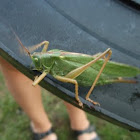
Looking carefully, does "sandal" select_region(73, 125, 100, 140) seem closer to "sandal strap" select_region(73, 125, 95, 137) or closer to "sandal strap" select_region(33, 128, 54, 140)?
"sandal strap" select_region(73, 125, 95, 137)

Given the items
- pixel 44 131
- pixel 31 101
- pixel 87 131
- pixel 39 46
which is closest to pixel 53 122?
pixel 44 131

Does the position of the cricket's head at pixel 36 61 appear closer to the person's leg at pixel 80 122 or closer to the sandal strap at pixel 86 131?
the person's leg at pixel 80 122

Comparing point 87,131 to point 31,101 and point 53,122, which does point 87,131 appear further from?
point 31,101

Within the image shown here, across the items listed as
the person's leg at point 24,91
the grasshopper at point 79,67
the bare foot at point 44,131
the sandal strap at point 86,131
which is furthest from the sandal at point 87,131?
the grasshopper at point 79,67

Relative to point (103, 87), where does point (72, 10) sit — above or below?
above

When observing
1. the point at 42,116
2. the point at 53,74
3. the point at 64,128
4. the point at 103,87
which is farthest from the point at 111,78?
the point at 64,128

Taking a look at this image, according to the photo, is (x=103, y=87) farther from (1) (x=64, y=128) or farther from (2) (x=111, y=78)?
(1) (x=64, y=128)
